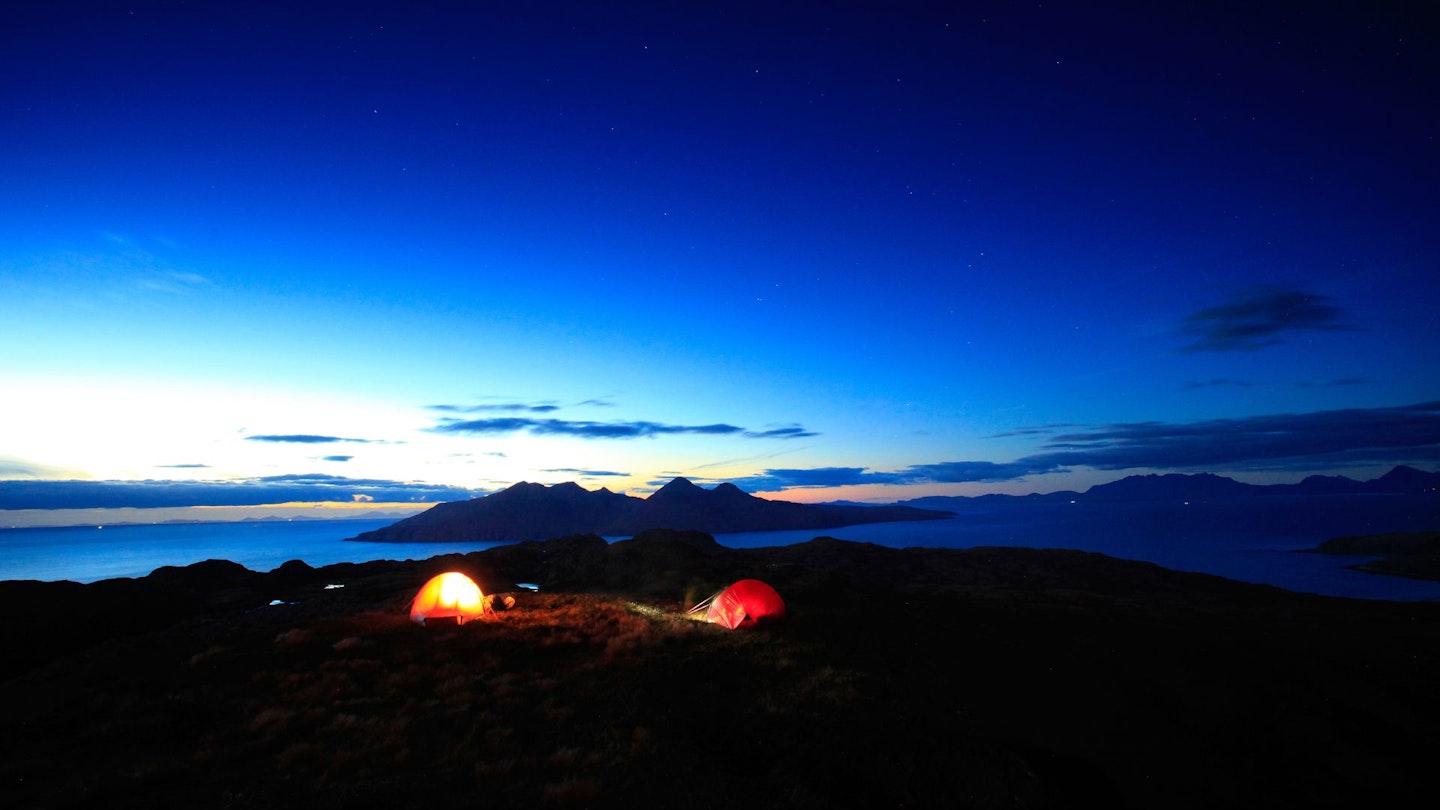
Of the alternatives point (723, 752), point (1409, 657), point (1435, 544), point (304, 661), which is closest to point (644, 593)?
point (304, 661)

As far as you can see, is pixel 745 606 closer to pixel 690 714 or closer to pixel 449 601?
pixel 690 714

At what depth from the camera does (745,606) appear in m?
25.6

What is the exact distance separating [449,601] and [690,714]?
15.5 m

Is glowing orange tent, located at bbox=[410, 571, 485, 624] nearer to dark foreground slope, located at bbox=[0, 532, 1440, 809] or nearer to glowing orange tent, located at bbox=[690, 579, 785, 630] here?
dark foreground slope, located at bbox=[0, 532, 1440, 809]

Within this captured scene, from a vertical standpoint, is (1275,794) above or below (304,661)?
below

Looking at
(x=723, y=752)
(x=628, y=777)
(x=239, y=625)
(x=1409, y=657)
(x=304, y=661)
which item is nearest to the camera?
(x=628, y=777)

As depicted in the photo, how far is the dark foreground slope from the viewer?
10.9 m

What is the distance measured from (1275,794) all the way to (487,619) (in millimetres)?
26284

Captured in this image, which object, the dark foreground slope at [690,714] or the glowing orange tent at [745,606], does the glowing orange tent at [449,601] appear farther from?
the glowing orange tent at [745,606]

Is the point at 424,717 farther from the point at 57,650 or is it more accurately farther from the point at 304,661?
the point at 57,650

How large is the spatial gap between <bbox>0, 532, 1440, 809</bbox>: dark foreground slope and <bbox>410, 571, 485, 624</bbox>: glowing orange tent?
126 cm

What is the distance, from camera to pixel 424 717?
14375 mm

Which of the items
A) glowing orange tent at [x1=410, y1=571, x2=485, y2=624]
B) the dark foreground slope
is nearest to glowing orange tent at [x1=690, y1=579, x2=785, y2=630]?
the dark foreground slope

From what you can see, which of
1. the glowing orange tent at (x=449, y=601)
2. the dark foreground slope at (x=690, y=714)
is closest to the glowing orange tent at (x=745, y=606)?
the dark foreground slope at (x=690, y=714)
